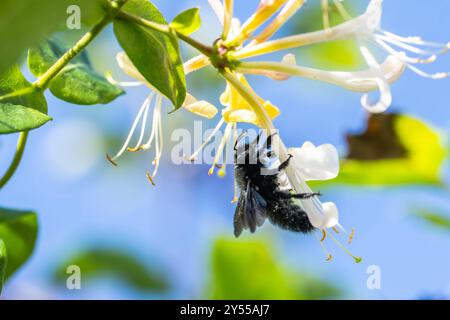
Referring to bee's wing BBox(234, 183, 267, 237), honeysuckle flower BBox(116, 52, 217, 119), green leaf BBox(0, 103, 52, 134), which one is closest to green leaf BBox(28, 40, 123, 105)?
honeysuckle flower BBox(116, 52, 217, 119)

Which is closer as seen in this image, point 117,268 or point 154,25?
point 154,25

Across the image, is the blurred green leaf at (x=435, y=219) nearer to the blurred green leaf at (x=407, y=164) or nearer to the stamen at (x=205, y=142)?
the blurred green leaf at (x=407, y=164)

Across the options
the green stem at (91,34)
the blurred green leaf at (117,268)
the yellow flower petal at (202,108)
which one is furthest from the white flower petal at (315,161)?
the blurred green leaf at (117,268)

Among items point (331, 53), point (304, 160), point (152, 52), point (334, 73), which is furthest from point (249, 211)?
point (331, 53)

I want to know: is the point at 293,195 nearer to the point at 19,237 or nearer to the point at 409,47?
the point at 409,47

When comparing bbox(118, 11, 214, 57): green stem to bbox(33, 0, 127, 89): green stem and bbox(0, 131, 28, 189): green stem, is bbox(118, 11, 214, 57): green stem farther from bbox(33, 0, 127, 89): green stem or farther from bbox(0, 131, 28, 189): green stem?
bbox(0, 131, 28, 189): green stem

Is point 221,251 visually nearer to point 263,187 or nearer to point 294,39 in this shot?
point 263,187
